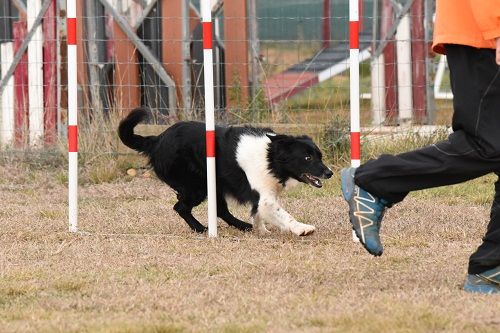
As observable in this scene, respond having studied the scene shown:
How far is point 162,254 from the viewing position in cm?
523

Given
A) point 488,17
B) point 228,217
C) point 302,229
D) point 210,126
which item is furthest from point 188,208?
point 488,17

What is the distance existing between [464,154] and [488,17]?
1.72 feet

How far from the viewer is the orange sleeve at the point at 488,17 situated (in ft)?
12.4

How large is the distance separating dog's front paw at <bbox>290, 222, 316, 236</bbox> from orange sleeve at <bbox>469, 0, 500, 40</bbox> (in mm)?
2154

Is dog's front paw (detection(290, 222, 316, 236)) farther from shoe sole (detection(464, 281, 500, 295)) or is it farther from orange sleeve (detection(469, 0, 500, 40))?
orange sleeve (detection(469, 0, 500, 40))

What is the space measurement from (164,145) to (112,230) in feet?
1.92

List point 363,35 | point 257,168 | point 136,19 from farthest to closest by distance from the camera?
point 363,35 → point 136,19 → point 257,168

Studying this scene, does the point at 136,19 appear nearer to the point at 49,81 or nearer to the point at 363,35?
the point at 49,81

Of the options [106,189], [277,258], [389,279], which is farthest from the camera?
[106,189]

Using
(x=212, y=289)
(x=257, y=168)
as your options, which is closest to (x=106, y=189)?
(x=257, y=168)

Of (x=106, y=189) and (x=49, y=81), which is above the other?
(x=49, y=81)

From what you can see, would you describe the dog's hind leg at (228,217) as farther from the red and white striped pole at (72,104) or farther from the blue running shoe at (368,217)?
the blue running shoe at (368,217)

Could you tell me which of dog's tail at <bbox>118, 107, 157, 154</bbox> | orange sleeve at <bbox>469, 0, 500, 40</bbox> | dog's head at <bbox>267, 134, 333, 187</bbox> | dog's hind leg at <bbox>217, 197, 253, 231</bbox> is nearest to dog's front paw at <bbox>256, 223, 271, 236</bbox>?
dog's hind leg at <bbox>217, 197, 253, 231</bbox>

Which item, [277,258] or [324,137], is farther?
[324,137]
